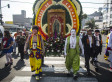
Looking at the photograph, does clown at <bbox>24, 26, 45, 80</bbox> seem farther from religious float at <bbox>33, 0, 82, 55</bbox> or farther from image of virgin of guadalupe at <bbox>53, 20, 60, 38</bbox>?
image of virgin of guadalupe at <bbox>53, 20, 60, 38</bbox>

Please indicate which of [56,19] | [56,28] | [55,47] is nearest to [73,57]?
[55,47]

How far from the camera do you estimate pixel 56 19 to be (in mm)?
5953

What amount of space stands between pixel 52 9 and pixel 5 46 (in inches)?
119

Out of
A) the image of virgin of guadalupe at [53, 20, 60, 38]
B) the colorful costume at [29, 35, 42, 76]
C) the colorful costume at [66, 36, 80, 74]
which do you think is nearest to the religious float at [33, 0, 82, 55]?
the image of virgin of guadalupe at [53, 20, 60, 38]

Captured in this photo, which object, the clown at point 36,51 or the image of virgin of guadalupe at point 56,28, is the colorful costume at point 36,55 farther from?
the image of virgin of guadalupe at point 56,28

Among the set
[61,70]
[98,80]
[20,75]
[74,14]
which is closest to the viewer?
[98,80]

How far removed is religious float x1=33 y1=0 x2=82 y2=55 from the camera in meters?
5.62

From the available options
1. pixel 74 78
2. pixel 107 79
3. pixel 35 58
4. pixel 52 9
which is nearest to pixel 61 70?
pixel 74 78

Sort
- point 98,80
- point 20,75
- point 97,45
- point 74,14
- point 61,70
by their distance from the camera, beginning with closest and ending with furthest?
1. point 98,80
2. point 20,75
3. point 61,70
4. point 74,14
5. point 97,45

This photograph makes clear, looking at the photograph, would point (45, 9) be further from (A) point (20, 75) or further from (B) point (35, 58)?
(A) point (20, 75)

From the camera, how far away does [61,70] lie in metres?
5.31

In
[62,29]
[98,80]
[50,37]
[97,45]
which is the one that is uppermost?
[62,29]

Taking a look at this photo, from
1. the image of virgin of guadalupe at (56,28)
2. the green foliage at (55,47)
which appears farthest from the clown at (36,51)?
the image of virgin of guadalupe at (56,28)

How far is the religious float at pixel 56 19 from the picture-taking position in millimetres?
5616
